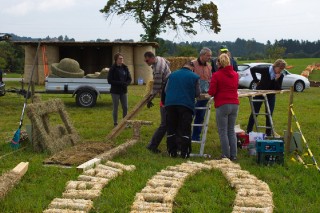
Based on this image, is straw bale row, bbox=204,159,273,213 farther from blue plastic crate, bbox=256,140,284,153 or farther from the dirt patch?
the dirt patch

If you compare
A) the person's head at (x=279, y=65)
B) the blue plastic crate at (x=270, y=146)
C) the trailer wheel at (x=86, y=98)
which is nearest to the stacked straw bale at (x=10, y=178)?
the blue plastic crate at (x=270, y=146)

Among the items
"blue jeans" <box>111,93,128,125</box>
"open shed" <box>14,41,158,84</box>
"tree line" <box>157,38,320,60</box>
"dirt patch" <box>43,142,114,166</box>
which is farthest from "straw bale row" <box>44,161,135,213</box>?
"tree line" <box>157,38,320,60</box>

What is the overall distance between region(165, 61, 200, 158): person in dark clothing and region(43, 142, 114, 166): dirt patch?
125cm

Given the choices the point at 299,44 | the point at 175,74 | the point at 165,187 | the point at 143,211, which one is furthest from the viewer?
the point at 299,44

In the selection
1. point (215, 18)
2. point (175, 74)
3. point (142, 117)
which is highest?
point (215, 18)

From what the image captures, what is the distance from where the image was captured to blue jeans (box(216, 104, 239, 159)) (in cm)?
736

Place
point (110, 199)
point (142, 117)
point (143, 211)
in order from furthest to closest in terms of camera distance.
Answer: point (142, 117) → point (110, 199) → point (143, 211)

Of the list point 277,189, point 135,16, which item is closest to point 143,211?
point 277,189

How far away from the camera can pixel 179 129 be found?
7648 millimetres

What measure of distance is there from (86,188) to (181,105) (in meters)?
2.50

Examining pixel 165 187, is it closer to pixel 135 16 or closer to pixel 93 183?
pixel 93 183

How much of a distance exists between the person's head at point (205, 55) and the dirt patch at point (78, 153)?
2.30 m

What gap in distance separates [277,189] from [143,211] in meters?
2.01

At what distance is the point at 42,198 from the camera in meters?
5.25
